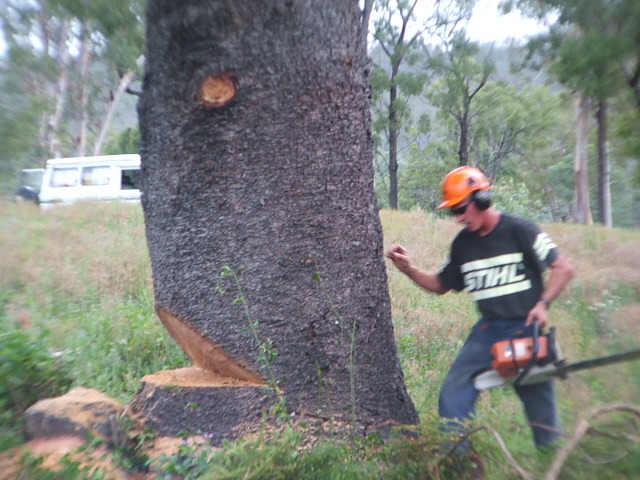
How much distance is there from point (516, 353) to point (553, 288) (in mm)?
385

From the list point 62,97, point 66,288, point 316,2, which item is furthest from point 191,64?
point 62,97

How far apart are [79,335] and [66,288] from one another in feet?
6.79

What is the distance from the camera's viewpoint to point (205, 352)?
11.3ft

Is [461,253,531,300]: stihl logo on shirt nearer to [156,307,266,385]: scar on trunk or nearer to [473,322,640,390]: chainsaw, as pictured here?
[473,322,640,390]: chainsaw

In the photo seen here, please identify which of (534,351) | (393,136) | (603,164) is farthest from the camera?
(393,136)

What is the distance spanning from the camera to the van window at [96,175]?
18547 mm

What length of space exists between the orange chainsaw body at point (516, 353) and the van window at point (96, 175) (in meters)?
17.1

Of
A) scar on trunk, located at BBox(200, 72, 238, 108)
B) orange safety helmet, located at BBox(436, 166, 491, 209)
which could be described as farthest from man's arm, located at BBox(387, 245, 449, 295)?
scar on trunk, located at BBox(200, 72, 238, 108)

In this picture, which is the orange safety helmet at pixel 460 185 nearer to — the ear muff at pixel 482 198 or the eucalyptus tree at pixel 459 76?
the ear muff at pixel 482 198

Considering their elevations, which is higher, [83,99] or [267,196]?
[83,99]

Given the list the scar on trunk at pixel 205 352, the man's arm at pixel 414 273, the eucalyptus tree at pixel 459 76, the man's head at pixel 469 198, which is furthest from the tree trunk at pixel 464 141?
the scar on trunk at pixel 205 352

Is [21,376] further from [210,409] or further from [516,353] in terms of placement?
[516,353]

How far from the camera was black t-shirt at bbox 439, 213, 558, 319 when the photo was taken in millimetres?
3243

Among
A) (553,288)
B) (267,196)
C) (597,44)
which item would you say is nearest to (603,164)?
(597,44)
